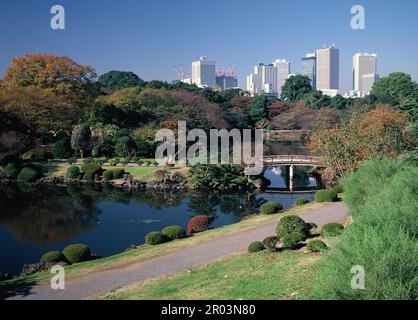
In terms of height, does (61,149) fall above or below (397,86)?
below

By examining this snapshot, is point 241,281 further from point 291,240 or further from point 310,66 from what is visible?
point 310,66

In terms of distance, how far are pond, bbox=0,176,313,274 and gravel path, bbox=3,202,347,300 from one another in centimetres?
377

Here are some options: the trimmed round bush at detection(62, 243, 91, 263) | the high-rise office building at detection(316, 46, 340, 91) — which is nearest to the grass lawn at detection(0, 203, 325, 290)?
the trimmed round bush at detection(62, 243, 91, 263)

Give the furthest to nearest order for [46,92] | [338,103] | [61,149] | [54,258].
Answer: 1. [338,103]
2. [46,92]
3. [61,149]
4. [54,258]

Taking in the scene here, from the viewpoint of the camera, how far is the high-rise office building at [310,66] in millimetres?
185125

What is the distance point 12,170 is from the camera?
32812 millimetres

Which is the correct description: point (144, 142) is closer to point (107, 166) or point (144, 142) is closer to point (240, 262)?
point (107, 166)

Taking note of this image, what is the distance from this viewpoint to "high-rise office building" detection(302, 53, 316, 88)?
607ft

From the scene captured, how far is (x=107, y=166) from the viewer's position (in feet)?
112

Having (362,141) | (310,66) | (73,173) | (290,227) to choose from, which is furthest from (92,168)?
(310,66)

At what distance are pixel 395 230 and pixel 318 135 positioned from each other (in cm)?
2047

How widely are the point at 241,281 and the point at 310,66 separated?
607 ft

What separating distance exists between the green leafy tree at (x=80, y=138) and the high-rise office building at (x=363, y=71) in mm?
122629

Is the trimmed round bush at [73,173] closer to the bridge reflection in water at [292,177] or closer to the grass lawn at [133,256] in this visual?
the bridge reflection in water at [292,177]
